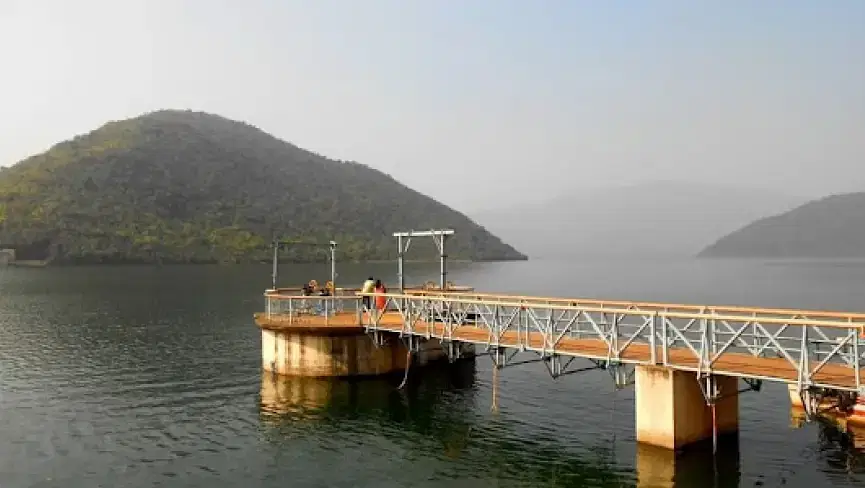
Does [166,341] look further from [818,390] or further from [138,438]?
[818,390]

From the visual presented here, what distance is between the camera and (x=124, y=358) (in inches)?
1528

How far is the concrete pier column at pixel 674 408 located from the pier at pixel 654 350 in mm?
28

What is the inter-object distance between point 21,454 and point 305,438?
853 cm

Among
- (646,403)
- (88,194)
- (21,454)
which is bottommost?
(21,454)

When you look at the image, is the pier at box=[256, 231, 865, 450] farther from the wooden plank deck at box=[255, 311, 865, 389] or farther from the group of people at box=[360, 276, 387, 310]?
the group of people at box=[360, 276, 387, 310]

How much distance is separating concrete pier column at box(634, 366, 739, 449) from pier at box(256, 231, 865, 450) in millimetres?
28

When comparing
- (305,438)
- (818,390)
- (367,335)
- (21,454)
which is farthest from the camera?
(367,335)

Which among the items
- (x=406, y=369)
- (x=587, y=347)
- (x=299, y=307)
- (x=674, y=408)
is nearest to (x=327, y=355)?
(x=299, y=307)

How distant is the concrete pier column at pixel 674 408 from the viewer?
1867 centimetres

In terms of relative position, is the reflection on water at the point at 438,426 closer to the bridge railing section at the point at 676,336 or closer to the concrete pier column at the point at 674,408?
the concrete pier column at the point at 674,408

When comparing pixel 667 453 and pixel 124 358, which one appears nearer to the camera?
pixel 667 453

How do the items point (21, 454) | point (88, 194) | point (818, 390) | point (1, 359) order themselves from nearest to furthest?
point (818, 390) < point (21, 454) < point (1, 359) < point (88, 194)

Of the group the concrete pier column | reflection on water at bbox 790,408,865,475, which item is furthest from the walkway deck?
reflection on water at bbox 790,408,865,475

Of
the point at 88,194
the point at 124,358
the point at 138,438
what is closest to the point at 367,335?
the point at 138,438
